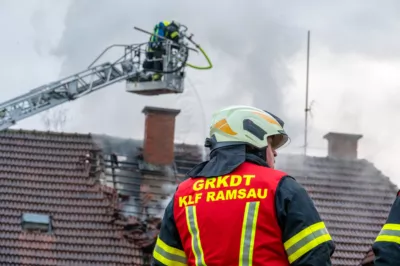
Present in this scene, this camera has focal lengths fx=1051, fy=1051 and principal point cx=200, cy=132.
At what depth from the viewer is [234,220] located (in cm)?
422

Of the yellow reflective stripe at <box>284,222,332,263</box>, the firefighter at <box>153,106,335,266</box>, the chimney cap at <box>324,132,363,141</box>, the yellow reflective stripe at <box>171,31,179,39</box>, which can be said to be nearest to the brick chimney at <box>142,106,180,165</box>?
the yellow reflective stripe at <box>171,31,179,39</box>

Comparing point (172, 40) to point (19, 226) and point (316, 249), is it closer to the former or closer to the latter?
point (19, 226)

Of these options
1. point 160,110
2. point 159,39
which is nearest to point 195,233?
point 159,39

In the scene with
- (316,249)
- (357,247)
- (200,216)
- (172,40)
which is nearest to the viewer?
(316,249)

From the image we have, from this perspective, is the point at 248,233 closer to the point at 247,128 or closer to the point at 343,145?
the point at 247,128

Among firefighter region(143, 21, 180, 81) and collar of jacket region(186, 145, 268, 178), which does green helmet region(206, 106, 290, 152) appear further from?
firefighter region(143, 21, 180, 81)

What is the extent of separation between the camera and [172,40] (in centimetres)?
2050

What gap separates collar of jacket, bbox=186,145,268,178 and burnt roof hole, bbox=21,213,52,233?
45.2 ft

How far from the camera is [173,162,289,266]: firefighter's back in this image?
13.6 feet

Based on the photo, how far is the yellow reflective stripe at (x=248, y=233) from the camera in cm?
414


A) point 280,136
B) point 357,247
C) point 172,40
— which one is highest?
point 172,40

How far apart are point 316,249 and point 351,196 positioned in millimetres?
17543

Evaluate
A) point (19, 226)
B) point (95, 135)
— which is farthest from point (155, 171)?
point (19, 226)

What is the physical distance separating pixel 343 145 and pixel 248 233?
19988mm
